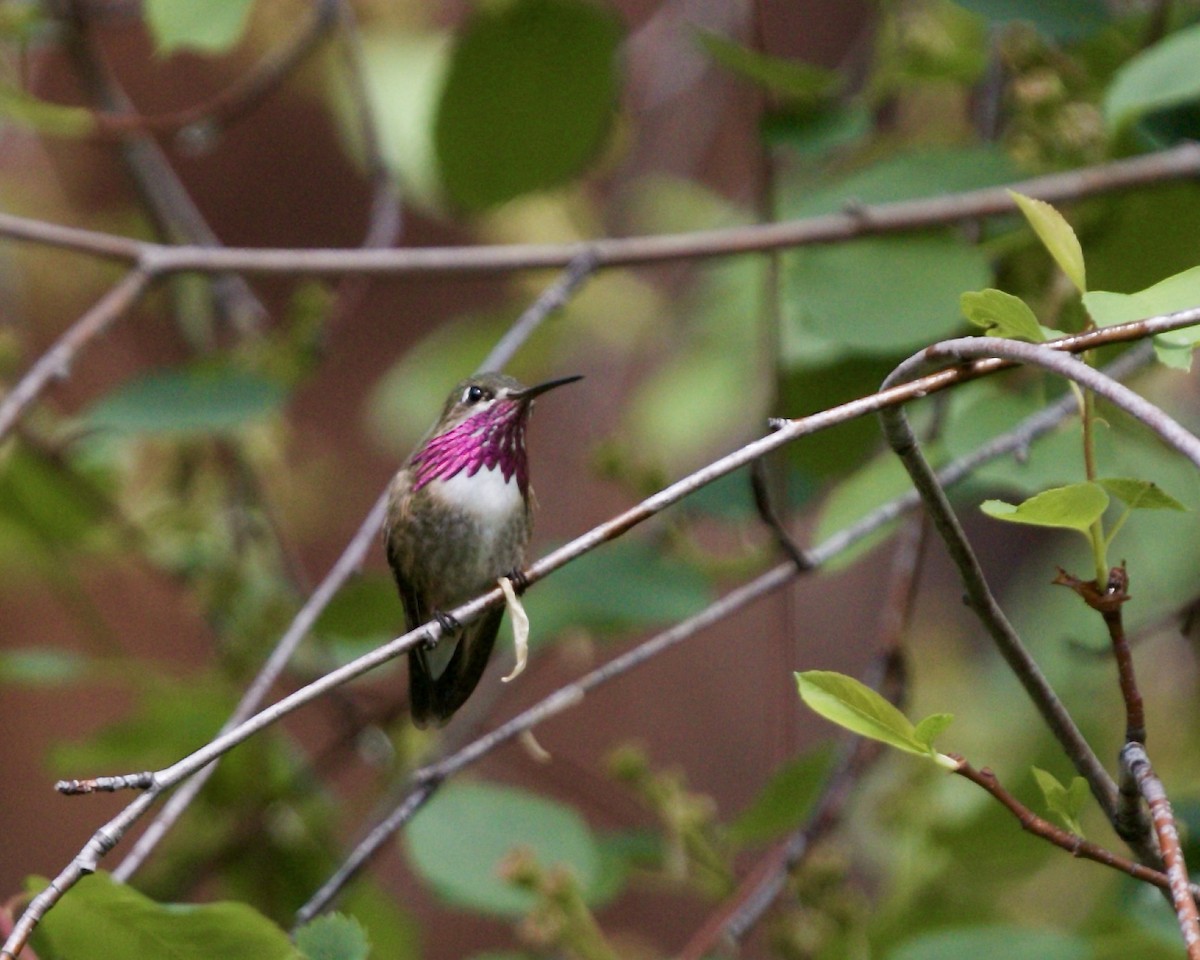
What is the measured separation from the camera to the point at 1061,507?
992 mm

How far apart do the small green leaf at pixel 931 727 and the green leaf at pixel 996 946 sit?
0.81m

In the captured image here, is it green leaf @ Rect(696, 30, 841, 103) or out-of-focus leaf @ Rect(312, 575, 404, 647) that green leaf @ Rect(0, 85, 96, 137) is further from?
green leaf @ Rect(696, 30, 841, 103)

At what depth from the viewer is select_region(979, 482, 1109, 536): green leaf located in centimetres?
98

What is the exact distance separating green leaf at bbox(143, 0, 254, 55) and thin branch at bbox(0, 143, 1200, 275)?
336mm

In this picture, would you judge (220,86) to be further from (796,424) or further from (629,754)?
(796,424)

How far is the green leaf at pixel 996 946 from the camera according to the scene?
1.74 metres

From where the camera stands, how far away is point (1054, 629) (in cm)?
307

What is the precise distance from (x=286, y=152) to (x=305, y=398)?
73 centimetres

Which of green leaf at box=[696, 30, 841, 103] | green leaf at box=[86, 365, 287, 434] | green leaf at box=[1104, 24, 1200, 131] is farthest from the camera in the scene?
green leaf at box=[86, 365, 287, 434]

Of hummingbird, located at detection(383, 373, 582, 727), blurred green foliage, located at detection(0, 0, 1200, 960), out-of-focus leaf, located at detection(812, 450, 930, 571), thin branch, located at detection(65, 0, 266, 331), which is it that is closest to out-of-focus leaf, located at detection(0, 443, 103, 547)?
blurred green foliage, located at detection(0, 0, 1200, 960)

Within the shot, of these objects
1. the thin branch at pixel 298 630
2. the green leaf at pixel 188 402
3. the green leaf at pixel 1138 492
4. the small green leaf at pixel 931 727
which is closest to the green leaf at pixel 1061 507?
the green leaf at pixel 1138 492

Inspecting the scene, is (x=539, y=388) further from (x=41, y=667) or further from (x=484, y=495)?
(x=41, y=667)

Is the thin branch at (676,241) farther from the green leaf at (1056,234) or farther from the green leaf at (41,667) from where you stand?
the green leaf at (1056,234)

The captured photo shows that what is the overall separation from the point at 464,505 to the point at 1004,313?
48.8 inches
